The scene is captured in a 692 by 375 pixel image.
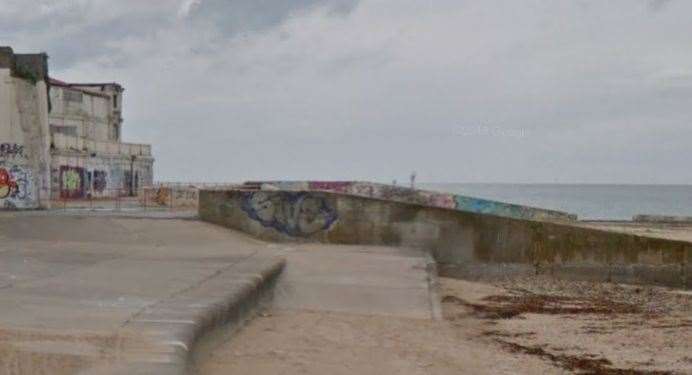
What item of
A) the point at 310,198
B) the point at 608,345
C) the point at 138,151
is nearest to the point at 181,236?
the point at 310,198

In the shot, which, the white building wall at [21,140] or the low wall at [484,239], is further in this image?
the white building wall at [21,140]

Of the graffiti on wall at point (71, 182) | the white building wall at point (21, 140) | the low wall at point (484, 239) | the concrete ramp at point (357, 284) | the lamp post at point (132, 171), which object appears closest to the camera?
the concrete ramp at point (357, 284)

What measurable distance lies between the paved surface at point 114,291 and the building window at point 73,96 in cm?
3819

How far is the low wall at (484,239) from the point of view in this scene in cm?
1570

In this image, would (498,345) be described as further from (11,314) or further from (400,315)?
(11,314)

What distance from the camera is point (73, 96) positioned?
51.2m

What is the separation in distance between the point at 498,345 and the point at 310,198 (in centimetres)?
807

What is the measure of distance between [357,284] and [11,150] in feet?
47.7

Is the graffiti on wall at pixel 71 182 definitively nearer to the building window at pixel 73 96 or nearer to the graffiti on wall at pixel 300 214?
the building window at pixel 73 96

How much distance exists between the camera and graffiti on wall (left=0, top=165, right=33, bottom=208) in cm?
2150

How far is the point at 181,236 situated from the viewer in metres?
14.4

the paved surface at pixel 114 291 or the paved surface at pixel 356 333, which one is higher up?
the paved surface at pixel 114 291

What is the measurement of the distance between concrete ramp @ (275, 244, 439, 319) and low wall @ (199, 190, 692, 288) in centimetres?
187

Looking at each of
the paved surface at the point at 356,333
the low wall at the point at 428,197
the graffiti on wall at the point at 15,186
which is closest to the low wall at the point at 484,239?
the paved surface at the point at 356,333
